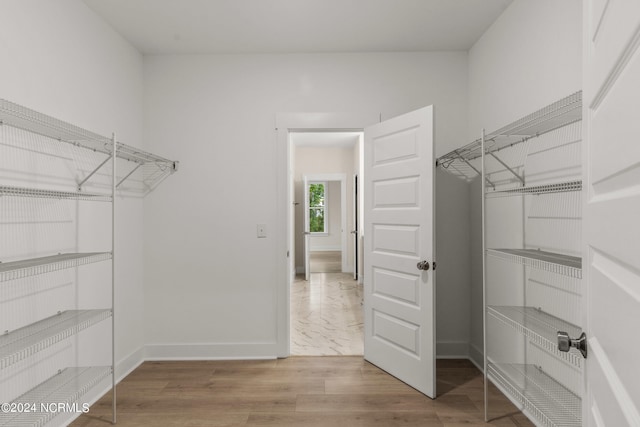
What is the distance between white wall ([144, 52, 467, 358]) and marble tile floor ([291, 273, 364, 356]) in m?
0.53

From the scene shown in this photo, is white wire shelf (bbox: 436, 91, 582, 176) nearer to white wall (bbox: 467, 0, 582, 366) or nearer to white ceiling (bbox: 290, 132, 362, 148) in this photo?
white wall (bbox: 467, 0, 582, 366)

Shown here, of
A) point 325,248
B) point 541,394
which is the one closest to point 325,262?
point 325,248

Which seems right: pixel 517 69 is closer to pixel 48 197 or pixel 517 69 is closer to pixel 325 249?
pixel 48 197

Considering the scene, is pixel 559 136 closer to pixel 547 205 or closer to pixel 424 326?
pixel 547 205

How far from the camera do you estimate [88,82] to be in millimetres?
2426

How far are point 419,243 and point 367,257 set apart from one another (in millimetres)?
598

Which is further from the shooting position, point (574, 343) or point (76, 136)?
point (76, 136)

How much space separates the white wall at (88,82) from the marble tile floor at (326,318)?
1.46 meters

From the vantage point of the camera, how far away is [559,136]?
1.98 metres

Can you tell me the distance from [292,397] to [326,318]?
1.87 meters

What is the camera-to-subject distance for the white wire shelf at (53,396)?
1746mm

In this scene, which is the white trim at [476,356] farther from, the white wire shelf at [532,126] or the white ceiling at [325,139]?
the white ceiling at [325,139]

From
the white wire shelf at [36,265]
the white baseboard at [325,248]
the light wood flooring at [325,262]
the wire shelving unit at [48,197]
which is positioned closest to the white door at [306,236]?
the light wood flooring at [325,262]

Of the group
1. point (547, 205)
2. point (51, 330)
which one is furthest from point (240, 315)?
point (547, 205)
